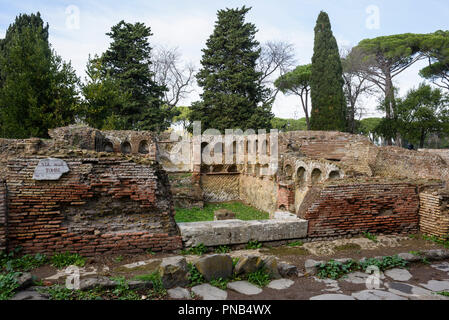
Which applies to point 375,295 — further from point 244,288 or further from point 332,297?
point 244,288

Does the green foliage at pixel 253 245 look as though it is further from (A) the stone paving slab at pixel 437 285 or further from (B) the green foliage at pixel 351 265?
(A) the stone paving slab at pixel 437 285

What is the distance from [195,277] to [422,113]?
21526 millimetres

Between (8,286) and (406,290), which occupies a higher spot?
(8,286)

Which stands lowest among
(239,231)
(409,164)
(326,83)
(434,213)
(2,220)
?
(239,231)

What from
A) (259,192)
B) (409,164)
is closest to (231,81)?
(259,192)

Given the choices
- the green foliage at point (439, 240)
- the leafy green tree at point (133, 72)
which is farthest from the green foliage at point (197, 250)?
the leafy green tree at point (133, 72)

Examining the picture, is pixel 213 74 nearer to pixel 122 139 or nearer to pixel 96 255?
pixel 122 139

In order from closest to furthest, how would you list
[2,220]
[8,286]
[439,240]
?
1. [8,286]
2. [2,220]
3. [439,240]

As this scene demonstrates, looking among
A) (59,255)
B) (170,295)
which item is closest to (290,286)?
(170,295)

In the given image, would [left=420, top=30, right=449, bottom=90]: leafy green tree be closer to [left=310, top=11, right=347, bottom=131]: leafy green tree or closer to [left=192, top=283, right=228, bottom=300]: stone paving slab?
[left=310, top=11, right=347, bottom=131]: leafy green tree

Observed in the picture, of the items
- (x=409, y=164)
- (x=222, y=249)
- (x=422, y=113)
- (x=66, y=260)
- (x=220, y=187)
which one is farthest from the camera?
(x=422, y=113)

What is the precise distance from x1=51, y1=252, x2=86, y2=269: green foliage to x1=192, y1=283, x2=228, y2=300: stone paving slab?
161cm

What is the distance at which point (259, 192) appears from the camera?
12.2m

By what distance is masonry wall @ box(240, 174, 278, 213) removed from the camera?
1102 cm
